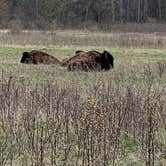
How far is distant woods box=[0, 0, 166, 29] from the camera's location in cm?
6052

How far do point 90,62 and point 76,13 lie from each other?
5746 cm

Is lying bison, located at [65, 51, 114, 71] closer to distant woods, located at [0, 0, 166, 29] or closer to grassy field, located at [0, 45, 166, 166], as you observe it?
grassy field, located at [0, 45, 166, 166]

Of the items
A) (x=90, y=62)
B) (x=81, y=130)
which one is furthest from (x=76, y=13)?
(x=81, y=130)

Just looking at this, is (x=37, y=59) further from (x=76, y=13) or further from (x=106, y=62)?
(x=76, y=13)

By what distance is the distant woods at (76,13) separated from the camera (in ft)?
199

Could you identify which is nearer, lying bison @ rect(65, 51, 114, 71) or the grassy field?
the grassy field

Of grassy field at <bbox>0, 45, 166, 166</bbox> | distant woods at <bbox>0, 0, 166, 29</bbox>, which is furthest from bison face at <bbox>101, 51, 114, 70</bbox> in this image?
distant woods at <bbox>0, 0, 166, 29</bbox>

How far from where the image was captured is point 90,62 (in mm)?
16625

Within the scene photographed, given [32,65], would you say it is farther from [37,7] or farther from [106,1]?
[106,1]

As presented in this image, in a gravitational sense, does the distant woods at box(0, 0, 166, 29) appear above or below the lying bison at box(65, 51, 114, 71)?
below

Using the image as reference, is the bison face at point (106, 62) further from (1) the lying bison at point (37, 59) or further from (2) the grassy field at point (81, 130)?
(2) the grassy field at point (81, 130)

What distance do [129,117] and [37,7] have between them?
58.8 metres

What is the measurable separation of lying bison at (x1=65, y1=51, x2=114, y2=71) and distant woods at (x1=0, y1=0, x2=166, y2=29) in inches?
1415

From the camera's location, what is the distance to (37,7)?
65500 mm
